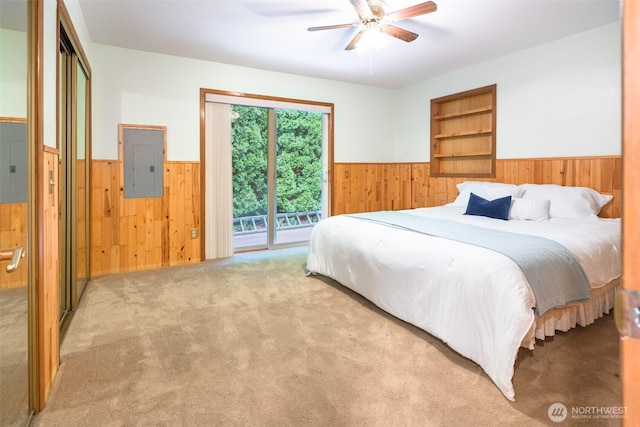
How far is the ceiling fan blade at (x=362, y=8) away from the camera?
98.2 inches

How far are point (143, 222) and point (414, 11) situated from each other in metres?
3.47

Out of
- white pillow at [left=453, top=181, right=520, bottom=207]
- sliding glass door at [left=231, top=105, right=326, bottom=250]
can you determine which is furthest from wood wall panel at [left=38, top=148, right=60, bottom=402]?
white pillow at [left=453, top=181, right=520, bottom=207]

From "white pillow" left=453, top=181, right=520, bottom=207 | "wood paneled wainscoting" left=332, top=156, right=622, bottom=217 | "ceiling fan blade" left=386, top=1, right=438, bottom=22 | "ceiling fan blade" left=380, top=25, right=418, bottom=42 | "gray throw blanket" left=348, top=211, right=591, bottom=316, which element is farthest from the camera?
"white pillow" left=453, top=181, right=520, bottom=207

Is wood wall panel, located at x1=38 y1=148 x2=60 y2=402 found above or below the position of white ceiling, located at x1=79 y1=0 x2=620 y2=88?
below

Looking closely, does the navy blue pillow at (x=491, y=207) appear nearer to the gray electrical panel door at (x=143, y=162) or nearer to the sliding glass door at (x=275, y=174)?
the sliding glass door at (x=275, y=174)

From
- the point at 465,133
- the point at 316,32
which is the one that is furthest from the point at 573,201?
the point at 316,32

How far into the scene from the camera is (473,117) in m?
4.68

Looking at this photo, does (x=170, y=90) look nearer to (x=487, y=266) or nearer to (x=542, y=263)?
(x=487, y=266)

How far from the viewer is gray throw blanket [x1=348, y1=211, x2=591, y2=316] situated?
6.34 feet

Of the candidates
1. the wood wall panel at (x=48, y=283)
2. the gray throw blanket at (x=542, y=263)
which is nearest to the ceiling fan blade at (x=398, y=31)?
the gray throw blanket at (x=542, y=263)

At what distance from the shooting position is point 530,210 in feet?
10.7

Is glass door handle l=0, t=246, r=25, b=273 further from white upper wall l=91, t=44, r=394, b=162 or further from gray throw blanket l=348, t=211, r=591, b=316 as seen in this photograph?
white upper wall l=91, t=44, r=394, b=162

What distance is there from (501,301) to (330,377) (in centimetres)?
99

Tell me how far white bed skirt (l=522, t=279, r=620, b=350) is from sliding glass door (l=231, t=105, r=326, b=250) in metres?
3.56
